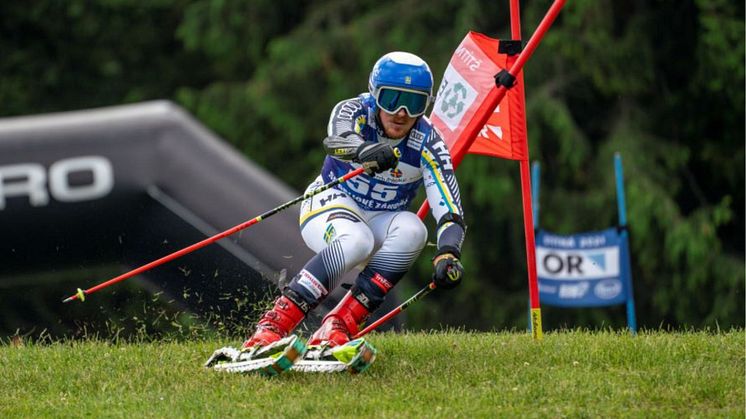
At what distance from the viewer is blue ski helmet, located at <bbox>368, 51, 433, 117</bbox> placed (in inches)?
324

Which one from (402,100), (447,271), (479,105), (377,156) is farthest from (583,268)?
(377,156)

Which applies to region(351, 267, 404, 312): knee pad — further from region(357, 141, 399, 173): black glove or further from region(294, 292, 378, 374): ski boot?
region(357, 141, 399, 173): black glove

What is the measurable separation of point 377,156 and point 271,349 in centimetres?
120

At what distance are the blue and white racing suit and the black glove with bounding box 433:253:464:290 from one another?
0.24 feet

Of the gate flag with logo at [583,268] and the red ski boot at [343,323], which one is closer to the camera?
the red ski boot at [343,323]

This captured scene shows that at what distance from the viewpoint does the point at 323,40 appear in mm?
23125

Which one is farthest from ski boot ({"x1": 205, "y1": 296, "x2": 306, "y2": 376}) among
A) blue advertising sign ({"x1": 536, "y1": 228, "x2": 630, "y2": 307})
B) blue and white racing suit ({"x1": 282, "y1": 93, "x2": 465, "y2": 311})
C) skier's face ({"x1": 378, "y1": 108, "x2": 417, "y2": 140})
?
blue advertising sign ({"x1": 536, "y1": 228, "x2": 630, "y2": 307})

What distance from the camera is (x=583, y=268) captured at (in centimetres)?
1703

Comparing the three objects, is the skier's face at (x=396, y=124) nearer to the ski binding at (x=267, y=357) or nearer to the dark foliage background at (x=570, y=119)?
the ski binding at (x=267, y=357)

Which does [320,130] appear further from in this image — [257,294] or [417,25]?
[257,294]

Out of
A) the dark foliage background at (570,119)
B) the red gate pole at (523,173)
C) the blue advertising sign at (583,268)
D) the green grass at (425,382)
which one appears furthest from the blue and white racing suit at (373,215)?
the dark foliage background at (570,119)

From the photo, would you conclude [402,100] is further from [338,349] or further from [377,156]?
[338,349]

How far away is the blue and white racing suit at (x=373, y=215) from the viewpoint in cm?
818

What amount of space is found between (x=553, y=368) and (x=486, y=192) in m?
13.8
